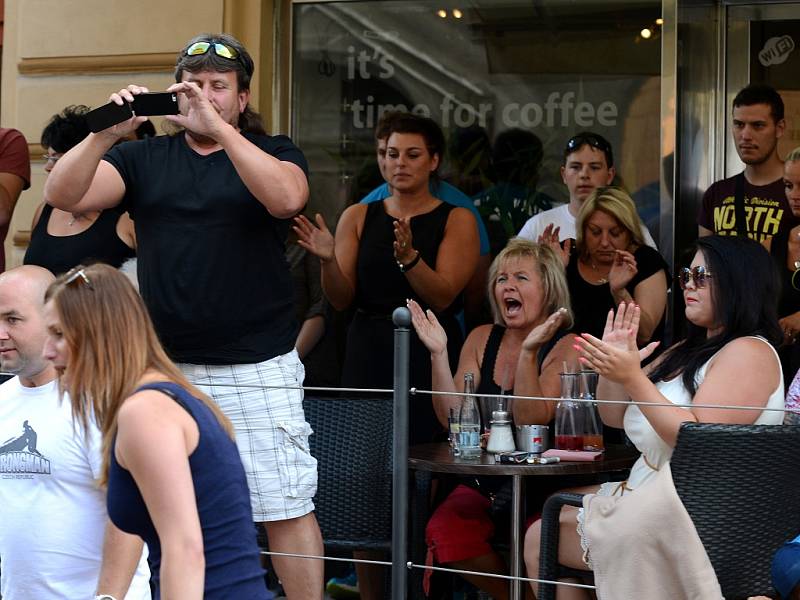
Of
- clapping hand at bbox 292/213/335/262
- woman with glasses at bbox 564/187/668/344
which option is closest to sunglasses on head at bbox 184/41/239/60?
clapping hand at bbox 292/213/335/262

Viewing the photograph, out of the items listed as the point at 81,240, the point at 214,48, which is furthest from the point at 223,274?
the point at 81,240

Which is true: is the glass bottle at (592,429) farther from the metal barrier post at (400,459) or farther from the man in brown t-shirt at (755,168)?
the man in brown t-shirt at (755,168)

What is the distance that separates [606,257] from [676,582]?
8.27 feet

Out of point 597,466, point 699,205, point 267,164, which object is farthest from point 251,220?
point 699,205

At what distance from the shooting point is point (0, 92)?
751 cm

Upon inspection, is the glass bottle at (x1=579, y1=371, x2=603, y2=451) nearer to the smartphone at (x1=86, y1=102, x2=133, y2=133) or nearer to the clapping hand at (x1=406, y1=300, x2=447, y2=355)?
the clapping hand at (x1=406, y1=300, x2=447, y2=355)

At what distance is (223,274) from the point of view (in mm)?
4609

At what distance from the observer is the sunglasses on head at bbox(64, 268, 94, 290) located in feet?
10.5

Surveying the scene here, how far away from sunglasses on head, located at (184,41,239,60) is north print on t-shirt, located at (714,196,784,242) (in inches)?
107

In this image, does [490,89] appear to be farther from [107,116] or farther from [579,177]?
[107,116]

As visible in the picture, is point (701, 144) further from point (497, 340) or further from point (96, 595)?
point (96, 595)

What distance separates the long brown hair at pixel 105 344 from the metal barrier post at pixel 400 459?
1304mm

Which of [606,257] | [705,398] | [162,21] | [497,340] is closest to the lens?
[705,398]

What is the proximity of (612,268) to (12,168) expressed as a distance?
9.01 feet
